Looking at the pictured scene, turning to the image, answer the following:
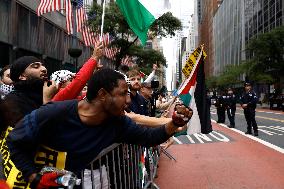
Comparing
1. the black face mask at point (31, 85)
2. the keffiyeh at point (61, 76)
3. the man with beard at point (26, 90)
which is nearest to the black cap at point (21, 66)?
the man with beard at point (26, 90)

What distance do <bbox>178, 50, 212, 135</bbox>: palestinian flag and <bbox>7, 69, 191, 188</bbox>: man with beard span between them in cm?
268

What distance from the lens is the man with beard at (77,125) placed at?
2961 millimetres

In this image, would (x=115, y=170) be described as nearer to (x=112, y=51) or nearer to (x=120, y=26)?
(x=120, y=26)

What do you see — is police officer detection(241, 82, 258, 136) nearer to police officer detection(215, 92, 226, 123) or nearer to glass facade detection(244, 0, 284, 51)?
police officer detection(215, 92, 226, 123)

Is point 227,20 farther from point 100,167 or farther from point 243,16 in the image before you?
point 100,167

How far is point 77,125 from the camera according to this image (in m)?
3.06

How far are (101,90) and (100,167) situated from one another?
895 mm

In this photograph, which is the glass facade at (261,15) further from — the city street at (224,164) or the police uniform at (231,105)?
the city street at (224,164)

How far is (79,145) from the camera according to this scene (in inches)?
121

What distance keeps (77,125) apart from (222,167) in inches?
258

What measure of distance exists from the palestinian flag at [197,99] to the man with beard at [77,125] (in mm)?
2681

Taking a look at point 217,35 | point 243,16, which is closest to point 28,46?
point 243,16

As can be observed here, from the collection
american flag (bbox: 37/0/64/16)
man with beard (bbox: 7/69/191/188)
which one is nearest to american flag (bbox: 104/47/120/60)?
american flag (bbox: 37/0/64/16)

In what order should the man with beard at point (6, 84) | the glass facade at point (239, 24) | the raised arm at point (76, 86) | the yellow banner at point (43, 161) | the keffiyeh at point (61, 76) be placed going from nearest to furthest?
1. the yellow banner at point (43, 161)
2. the raised arm at point (76, 86)
3. the keffiyeh at point (61, 76)
4. the man with beard at point (6, 84)
5. the glass facade at point (239, 24)
